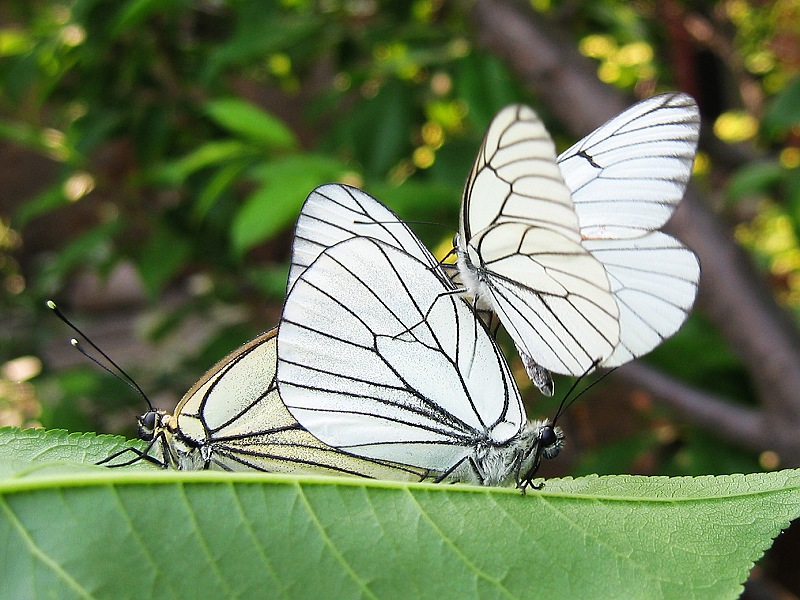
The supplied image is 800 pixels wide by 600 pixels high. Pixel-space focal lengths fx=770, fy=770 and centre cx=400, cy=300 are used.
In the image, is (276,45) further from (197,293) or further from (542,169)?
(542,169)

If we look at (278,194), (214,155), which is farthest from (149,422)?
(214,155)

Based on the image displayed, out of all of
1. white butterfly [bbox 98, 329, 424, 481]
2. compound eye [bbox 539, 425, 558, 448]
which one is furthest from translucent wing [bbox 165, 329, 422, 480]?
compound eye [bbox 539, 425, 558, 448]

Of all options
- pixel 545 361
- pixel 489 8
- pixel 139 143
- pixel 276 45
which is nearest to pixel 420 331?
pixel 545 361

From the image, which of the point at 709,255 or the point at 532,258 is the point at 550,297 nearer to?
the point at 532,258

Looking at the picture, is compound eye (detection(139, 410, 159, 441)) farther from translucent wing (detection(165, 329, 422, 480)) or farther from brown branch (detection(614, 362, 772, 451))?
brown branch (detection(614, 362, 772, 451))

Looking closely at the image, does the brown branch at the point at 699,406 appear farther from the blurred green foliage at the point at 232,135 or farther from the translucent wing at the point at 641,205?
the translucent wing at the point at 641,205

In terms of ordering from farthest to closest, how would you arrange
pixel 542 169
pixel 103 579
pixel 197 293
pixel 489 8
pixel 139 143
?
pixel 197 293 → pixel 139 143 → pixel 489 8 → pixel 542 169 → pixel 103 579

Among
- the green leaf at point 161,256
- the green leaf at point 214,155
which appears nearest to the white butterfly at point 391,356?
the green leaf at point 214,155
